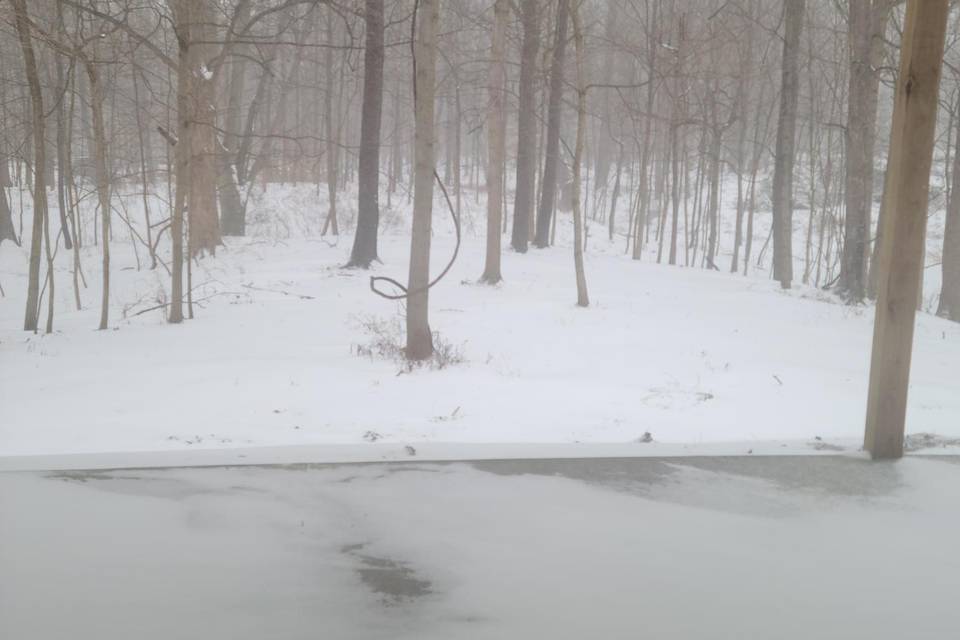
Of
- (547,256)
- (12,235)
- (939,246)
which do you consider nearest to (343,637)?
(547,256)

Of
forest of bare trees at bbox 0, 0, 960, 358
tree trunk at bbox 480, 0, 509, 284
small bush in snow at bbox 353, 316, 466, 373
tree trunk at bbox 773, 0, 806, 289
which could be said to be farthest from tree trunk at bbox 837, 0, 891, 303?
small bush in snow at bbox 353, 316, 466, 373

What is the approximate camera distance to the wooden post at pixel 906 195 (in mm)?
3311

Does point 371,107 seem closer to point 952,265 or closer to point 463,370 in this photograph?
point 463,370

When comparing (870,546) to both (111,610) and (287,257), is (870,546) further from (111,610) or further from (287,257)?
(287,257)

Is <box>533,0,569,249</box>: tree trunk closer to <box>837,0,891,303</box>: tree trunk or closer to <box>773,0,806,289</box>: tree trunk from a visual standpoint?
<box>773,0,806,289</box>: tree trunk

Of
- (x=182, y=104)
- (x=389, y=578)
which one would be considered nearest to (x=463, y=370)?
(x=389, y=578)

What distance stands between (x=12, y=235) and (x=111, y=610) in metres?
22.4

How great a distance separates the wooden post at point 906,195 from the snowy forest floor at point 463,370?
2.41 ft

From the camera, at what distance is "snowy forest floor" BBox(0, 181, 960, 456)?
16.9 feet

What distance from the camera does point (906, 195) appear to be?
340 cm

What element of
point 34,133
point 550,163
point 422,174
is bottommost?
point 422,174

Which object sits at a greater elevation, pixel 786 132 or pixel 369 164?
pixel 786 132

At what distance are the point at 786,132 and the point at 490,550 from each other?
16963 mm

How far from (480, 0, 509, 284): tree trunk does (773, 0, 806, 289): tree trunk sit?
7529 millimetres
